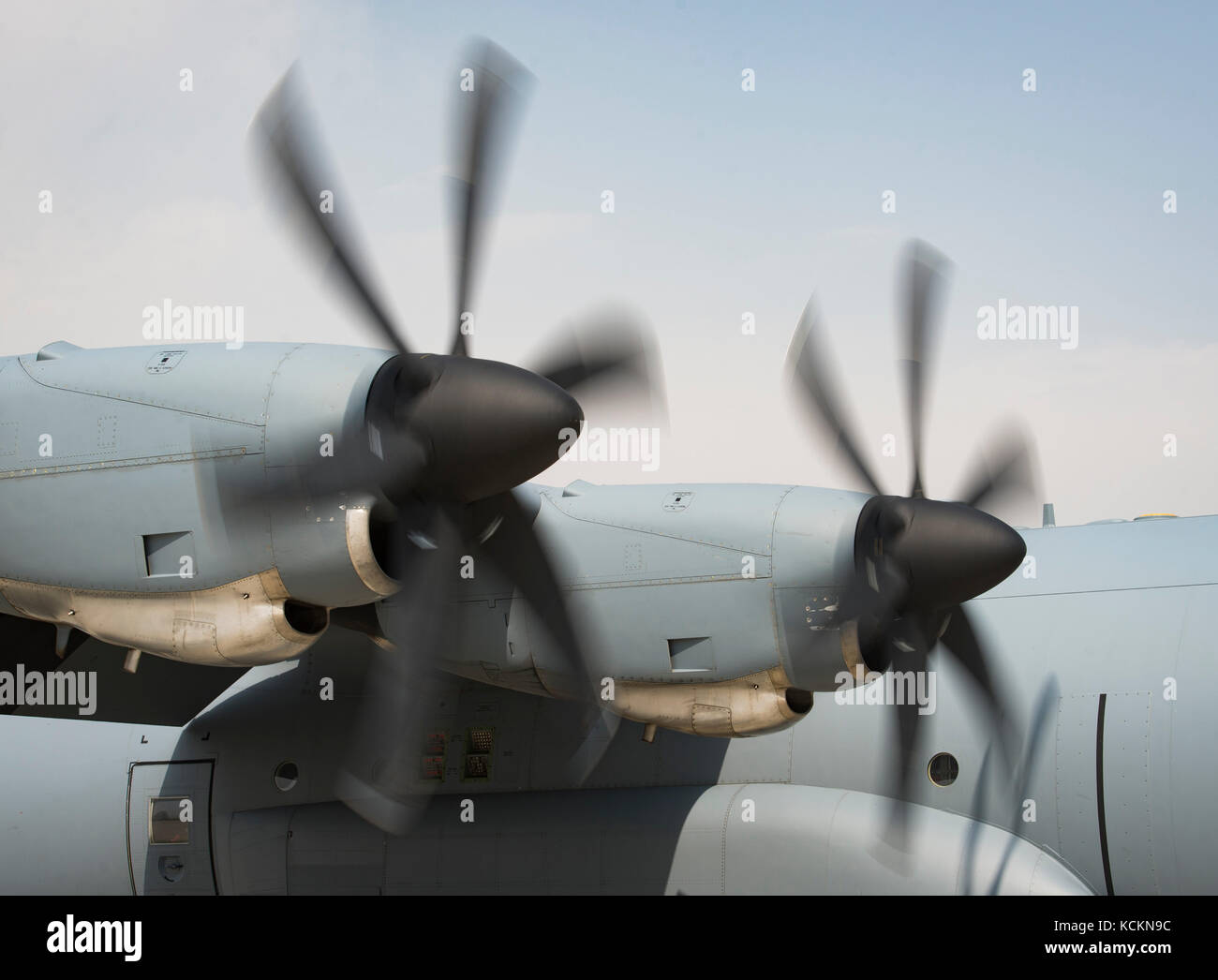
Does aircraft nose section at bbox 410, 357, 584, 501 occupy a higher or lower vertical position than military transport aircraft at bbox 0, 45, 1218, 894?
higher

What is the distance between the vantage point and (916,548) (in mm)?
7574

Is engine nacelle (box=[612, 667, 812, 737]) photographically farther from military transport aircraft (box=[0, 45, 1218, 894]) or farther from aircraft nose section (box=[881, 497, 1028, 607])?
aircraft nose section (box=[881, 497, 1028, 607])

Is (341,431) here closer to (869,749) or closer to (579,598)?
(579,598)

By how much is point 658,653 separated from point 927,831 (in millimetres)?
2190

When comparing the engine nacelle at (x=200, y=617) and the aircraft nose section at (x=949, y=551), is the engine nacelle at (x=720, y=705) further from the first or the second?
the engine nacelle at (x=200, y=617)

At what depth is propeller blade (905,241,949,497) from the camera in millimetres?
8453

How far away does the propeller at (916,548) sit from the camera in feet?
24.6

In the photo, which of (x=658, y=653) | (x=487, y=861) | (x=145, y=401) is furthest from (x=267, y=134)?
(x=487, y=861)

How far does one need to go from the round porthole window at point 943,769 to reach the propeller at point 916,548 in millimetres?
153

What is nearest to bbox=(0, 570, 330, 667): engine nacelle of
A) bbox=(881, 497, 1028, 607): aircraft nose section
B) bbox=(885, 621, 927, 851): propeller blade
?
bbox=(881, 497, 1028, 607): aircraft nose section

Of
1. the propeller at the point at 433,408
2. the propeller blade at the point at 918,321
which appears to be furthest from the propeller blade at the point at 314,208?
the propeller blade at the point at 918,321

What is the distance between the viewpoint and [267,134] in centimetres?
645

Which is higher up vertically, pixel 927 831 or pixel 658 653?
pixel 658 653
